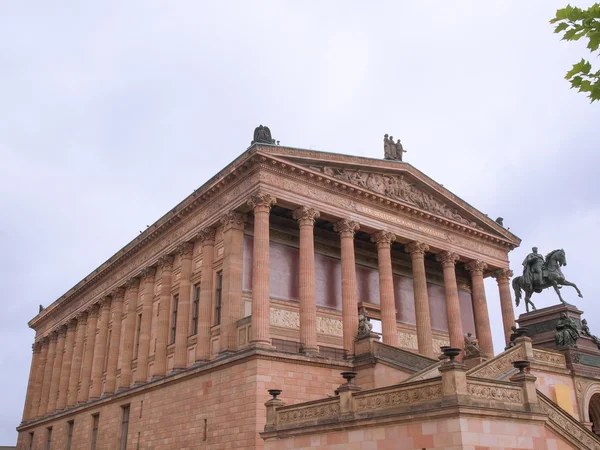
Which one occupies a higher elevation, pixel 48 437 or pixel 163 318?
pixel 163 318

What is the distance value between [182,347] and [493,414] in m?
21.1

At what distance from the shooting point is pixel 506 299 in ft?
132

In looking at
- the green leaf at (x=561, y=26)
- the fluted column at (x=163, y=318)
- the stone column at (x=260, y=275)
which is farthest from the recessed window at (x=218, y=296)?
the green leaf at (x=561, y=26)

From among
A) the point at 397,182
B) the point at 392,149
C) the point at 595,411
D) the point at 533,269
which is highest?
the point at 392,149

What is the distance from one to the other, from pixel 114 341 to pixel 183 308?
11.4m

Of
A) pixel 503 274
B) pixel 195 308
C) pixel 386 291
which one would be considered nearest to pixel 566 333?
pixel 386 291

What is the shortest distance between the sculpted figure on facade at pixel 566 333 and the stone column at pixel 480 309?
1225 centimetres

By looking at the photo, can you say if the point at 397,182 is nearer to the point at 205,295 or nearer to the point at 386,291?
the point at 386,291

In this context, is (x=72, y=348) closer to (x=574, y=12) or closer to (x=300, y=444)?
(x=300, y=444)

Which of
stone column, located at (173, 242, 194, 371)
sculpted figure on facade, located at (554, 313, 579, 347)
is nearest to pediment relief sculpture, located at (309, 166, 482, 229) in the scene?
stone column, located at (173, 242, 194, 371)

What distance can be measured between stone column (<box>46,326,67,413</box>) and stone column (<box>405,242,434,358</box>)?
34.2 meters

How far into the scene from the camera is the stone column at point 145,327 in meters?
37.5

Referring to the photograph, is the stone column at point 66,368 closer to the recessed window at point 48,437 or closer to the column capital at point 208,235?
the recessed window at point 48,437

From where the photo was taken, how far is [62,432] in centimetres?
4759
